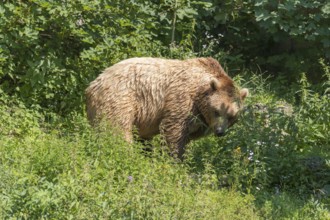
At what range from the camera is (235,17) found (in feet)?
47.8

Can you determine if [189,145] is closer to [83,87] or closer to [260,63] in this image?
[83,87]

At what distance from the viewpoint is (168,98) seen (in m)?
10.4

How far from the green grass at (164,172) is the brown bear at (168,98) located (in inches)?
9.4

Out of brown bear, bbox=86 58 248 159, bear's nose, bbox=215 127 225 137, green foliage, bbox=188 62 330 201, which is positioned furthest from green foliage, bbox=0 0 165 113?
bear's nose, bbox=215 127 225 137

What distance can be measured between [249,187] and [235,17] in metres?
5.81

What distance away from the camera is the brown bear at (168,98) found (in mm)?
10156

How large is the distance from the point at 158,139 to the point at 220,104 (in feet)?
4.88

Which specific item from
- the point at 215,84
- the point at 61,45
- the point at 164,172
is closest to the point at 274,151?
the point at 215,84

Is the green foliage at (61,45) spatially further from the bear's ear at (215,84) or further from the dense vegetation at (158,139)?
the bear's ear at (215,84)

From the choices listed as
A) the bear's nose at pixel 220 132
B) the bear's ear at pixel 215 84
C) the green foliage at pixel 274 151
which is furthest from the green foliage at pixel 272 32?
the bear's nose at pixel 220 132

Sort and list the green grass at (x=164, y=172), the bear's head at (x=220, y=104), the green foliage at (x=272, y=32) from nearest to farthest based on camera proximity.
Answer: the green grass at (x=164, y=172) < the bear's head at (x=220, y=104) < the green foliage at (x=272, y=32)

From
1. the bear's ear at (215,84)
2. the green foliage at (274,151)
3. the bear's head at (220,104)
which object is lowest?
the green foliage at (274,151)

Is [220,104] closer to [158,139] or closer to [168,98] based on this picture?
[168,98]

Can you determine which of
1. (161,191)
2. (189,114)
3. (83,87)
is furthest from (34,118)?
(161,191)
